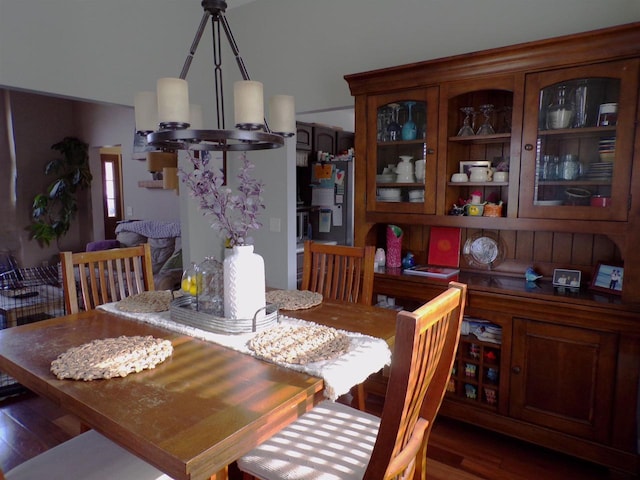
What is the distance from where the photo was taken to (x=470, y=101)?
94.6 inches

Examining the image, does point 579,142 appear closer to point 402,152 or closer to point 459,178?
point 459,178

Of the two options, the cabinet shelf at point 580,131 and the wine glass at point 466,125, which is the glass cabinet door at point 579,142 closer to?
the cabinet shelf at point 580,131

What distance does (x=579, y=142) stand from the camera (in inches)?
80.6

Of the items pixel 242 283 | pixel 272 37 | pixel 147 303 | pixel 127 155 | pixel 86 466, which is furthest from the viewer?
pixel 127 155

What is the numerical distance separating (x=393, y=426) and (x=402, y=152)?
180cm

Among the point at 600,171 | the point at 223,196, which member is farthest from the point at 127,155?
the point at 600,171

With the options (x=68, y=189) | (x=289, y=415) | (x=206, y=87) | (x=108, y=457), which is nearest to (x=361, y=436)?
(x=289, y=415)

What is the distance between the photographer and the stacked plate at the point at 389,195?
8.29ft

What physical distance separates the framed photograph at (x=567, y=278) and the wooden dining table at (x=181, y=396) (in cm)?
116

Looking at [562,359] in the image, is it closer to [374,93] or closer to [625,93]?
[625,93]

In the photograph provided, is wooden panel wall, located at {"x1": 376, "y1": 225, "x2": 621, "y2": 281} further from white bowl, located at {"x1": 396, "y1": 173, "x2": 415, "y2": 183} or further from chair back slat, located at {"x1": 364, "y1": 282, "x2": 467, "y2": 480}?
chair back slat, located at {"x1": 364, "y1": 282, "x2": 467, "y2": 480}

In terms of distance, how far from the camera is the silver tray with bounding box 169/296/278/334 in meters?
1.57

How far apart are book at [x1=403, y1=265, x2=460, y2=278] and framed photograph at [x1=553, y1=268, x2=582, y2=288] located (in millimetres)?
511

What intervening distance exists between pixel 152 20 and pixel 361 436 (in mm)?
3143
